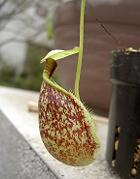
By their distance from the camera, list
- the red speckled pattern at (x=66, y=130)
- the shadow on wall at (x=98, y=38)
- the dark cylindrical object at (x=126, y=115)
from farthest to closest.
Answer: the shadow on wall at (x=98, y=38)
the dark cylindrical object at (x=126, y=115)
the red speckled pattern at (x=66, y=130)

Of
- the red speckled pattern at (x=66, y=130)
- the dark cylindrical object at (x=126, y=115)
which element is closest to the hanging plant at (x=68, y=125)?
the red speckled pattern at (x=66, y=130)

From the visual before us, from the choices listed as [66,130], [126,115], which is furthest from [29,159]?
[66,130]

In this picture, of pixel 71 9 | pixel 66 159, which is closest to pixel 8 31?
pixel 71 9

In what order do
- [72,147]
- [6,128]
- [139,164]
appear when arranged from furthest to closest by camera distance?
[6,128]
[139,164]
[72,147]

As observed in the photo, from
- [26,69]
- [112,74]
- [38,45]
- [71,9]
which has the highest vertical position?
[71,9]

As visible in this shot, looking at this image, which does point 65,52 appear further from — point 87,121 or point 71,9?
point 71,9

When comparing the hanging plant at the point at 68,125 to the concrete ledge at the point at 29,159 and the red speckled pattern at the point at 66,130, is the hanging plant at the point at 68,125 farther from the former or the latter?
the concrete ledge at the point at 29,159
